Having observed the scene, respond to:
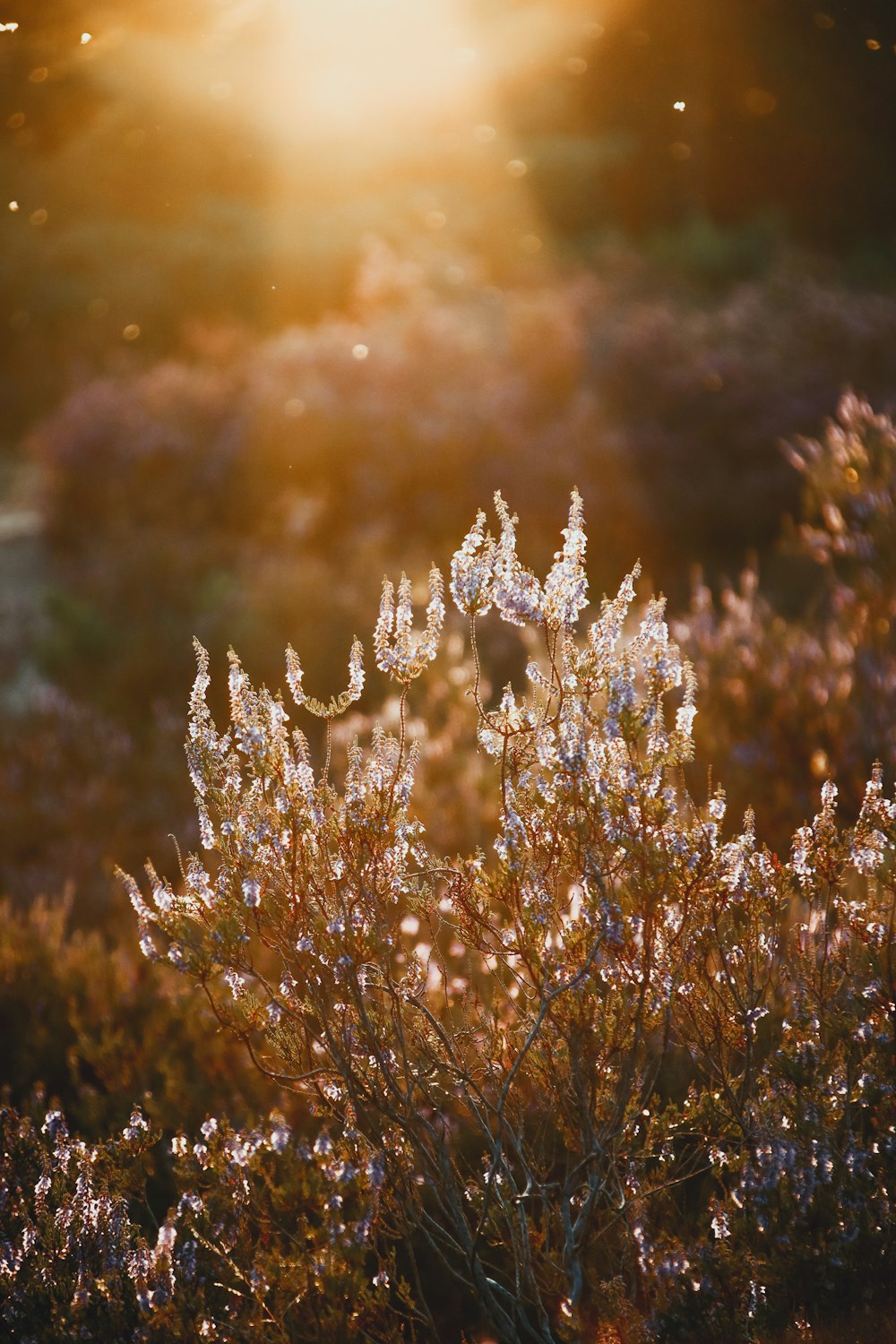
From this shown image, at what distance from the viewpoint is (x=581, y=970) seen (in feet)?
6.15

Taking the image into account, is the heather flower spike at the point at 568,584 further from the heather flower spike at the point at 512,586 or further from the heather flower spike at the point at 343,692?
the heather flower spike at the point at 343,692

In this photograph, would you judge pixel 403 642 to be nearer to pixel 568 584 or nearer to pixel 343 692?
pixel 343 692

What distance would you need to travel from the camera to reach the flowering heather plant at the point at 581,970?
189cm

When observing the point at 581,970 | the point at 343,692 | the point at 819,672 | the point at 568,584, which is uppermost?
the point at 568,584

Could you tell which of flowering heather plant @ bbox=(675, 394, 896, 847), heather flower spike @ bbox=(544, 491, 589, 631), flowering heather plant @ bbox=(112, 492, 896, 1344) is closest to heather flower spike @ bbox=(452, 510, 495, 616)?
flowering heather plant @ bbox=(112, 492, 896, 1344)

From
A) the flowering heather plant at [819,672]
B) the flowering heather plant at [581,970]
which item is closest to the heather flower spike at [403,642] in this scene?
the flowering heather plant at [581,970]

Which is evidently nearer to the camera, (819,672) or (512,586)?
(512,586)

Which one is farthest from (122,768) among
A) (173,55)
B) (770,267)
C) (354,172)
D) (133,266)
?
(173,55)

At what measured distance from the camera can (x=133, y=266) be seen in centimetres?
2603

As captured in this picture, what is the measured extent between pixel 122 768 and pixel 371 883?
16.5 feet

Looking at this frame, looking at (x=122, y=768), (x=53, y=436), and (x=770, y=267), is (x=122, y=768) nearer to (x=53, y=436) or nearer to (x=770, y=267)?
(x=53, y=436)

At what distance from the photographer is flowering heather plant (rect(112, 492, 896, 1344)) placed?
1.89m

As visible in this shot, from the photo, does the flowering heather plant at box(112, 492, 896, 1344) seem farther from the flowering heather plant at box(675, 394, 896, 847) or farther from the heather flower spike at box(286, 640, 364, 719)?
the flowering heather plant at box(675, 394, 896, 847)

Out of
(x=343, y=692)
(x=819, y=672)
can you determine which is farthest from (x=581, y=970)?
(x=819, y=672)
